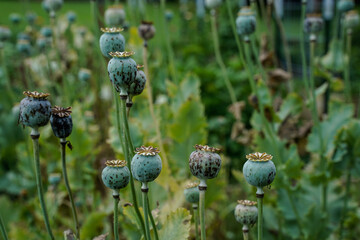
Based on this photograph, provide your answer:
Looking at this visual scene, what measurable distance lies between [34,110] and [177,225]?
35 centimetres

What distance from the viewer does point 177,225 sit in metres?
0.79

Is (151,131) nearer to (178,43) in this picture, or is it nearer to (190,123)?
(190,123)

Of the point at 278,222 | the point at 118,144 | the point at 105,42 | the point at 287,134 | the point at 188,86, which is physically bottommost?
the point at 278,222

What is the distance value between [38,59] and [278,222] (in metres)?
1.75

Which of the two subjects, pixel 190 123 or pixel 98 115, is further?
pixel 98 115

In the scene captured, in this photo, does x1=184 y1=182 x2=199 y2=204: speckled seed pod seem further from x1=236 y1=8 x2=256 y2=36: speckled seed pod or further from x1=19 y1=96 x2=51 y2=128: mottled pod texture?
x1=236 y1=8 x2=256 y2=36: speckled seed pod

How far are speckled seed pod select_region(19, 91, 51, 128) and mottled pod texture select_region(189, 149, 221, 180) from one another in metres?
0.24

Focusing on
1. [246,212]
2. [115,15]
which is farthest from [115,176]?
[115,15]

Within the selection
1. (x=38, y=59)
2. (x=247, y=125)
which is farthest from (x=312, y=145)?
(x=38, y=59)

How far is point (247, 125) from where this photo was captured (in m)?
2.70

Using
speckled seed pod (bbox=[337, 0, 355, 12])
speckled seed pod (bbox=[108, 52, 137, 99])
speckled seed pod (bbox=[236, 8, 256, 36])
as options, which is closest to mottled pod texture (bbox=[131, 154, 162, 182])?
speckled seed pod (bbox=[108, 52, 137, 99])

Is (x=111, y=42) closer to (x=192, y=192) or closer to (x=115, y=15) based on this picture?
(x=192, y=192)

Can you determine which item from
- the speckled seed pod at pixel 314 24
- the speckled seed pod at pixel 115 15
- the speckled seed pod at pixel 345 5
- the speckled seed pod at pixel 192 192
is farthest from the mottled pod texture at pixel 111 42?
the speckled seed pod at pixel 345 5

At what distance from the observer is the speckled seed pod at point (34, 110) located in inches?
23.9
